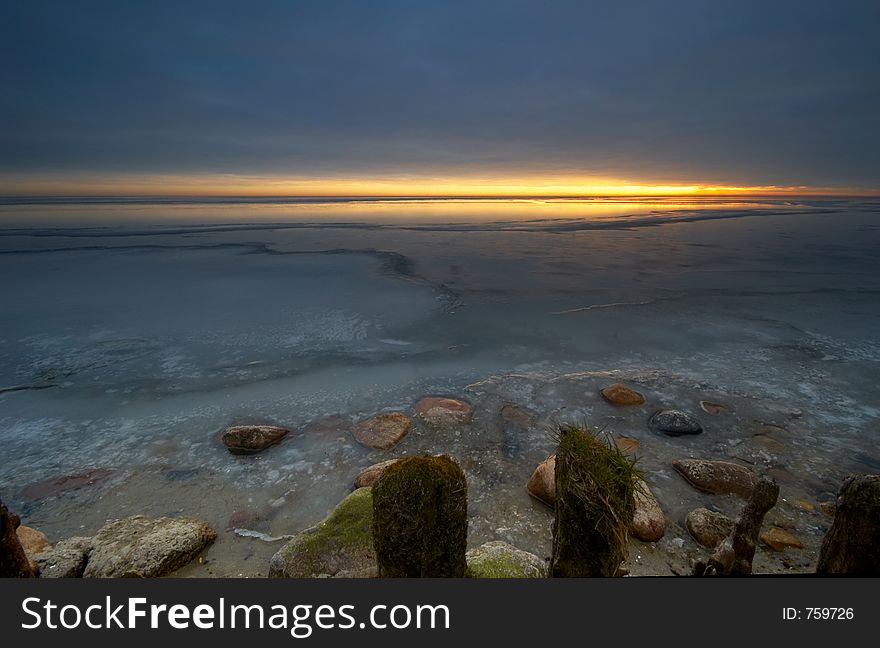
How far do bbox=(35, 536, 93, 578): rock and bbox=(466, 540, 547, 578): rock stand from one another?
154 inches

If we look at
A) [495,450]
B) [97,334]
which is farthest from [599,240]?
[97,334]

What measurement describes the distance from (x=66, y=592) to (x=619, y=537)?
2.71m

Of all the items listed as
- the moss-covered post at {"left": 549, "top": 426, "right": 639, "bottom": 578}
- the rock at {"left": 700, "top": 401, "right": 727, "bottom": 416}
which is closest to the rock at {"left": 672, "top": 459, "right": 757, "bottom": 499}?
the rock at {"left": 700, "top": 401, "right": 727, "bottom": 416}

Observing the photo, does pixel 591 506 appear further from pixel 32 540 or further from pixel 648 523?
pixel 32 540

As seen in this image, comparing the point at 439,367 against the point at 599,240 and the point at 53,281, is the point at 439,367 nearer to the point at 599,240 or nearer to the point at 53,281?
the point at 53,281

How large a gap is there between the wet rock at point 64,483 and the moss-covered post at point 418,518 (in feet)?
18.9

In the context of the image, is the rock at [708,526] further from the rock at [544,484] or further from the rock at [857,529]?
the rock at [857,529]

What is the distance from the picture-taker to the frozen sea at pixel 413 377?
5602mm

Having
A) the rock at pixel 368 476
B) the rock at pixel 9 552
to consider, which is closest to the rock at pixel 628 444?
the rock at pixel 368 476

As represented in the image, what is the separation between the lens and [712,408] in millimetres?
7727

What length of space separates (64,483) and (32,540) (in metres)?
1.46

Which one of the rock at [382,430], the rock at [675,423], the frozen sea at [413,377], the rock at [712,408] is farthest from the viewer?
the rock at [712,408]

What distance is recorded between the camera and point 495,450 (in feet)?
21.8

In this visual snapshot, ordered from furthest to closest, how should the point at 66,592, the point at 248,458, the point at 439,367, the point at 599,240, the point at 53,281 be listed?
1. the point at 599,240
2. the point at 53,281
3. the point at 439,367
4. the point at 248,458
5. the point at 66,592
